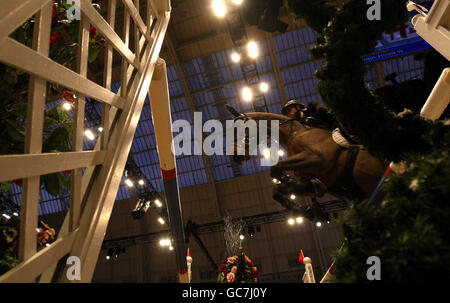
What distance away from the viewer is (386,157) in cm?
122

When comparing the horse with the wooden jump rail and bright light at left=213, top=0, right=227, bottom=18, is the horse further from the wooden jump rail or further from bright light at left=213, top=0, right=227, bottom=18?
bright light at left=213, top=0, right=227, bottom=18

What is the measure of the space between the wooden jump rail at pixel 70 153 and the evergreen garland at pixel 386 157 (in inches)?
41.4

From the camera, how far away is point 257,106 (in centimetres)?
1382

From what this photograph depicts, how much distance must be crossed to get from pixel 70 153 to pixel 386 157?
1395mm

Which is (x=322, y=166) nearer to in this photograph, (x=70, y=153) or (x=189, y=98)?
(x=70, y=153)

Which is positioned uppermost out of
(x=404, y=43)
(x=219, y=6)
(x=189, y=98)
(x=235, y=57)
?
(x=189, y=98)

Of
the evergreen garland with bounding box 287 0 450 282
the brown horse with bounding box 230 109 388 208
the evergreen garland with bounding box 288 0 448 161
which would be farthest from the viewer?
the brown horse with bounding box 230 109 388 208

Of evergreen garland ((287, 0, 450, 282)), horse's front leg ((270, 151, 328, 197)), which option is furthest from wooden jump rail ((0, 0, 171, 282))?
horse's front leg ((270, 151, 328, 197))

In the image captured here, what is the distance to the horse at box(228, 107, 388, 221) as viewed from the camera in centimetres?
259

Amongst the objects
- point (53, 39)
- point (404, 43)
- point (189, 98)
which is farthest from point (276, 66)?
point (53, 39)

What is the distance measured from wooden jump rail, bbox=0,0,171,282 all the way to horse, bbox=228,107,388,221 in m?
1.81

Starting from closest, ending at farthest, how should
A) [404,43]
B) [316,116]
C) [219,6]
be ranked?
[316,116] → [404,43] → [219,6]
